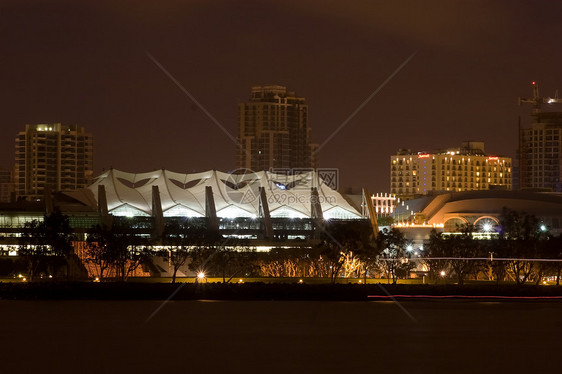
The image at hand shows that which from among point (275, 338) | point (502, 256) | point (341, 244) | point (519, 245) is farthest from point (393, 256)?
point (275, 338)

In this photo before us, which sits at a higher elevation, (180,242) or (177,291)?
(180,242)

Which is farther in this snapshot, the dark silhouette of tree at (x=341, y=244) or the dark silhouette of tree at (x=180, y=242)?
the dark silhouette of tree at (x=180, y=242)

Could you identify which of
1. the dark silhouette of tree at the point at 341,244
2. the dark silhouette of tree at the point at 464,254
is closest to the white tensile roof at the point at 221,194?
the dark silhouette of tree at the point at 464,254

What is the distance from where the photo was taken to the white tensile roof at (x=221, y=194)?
5148 inches

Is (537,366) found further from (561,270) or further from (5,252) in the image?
(5,252)

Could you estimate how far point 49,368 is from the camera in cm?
3056

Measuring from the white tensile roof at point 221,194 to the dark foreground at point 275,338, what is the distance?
7493 centimetres

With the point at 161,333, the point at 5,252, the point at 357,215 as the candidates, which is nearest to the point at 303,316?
the point at 161,333

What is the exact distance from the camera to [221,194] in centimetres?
13438

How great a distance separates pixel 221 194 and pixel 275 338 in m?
96.0

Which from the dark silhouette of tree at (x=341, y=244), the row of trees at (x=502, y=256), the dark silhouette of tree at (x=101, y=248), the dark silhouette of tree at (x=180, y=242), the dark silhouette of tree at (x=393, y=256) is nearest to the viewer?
the dark silhouette of tree at (x=341, y=244)

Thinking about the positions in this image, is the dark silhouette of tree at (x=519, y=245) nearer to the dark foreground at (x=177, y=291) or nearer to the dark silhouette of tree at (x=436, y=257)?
the dark silhouette of tree at (x=436, y=257)

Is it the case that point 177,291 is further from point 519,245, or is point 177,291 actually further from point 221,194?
point 221,194

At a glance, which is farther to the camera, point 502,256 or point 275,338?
point 502,256
